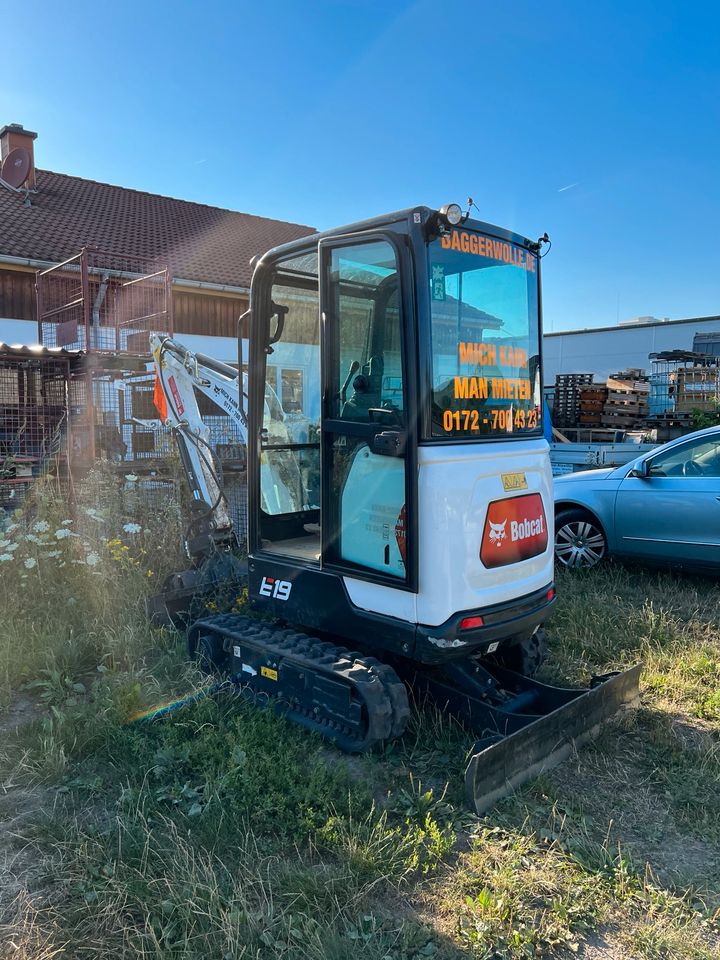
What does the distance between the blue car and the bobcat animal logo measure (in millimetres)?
3564

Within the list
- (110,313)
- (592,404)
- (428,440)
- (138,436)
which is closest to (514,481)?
(428,440)

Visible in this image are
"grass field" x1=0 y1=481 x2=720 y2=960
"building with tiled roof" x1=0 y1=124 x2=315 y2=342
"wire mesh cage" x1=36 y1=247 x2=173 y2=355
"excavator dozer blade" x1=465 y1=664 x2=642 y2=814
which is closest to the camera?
"grass field" x1=0 y1=481 x2=720 y2=960

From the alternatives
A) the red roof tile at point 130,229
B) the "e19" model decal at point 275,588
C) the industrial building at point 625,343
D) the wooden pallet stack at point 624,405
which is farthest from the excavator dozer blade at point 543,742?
the industrial building at point 625,343

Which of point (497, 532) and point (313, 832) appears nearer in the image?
point (313, 832)

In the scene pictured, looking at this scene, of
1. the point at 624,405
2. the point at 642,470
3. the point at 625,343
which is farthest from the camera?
the point at 625,343

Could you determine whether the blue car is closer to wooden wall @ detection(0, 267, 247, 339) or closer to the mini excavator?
the mini excavator

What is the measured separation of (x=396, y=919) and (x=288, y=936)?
1.36 feet

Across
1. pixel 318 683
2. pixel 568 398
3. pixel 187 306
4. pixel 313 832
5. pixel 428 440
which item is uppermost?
pixel 187 306

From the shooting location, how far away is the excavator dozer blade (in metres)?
3.08

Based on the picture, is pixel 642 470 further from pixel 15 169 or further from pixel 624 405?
pixel 15 169

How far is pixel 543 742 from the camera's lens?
340cm

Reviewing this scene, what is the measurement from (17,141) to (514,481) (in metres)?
19.9

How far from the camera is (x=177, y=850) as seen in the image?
279 centimetres

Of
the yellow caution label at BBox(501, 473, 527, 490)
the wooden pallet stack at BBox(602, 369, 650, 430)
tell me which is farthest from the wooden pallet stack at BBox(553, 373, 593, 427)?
the yellow caution label at BBox(501, 473, 527, 490)
